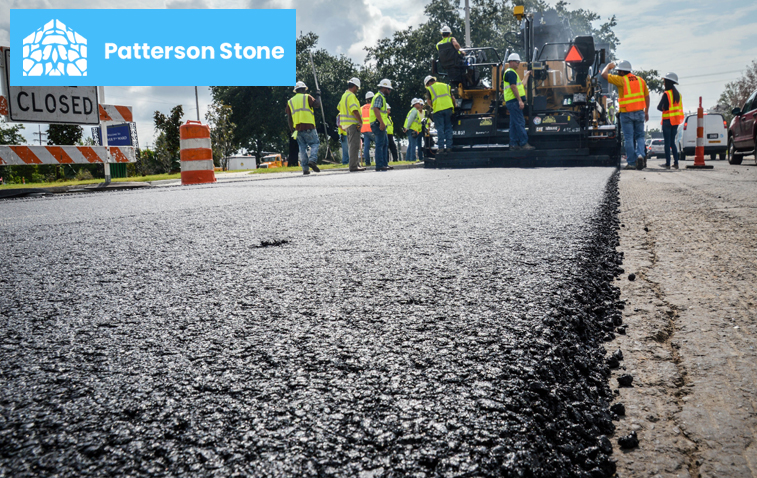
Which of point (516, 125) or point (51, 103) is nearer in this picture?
Result: point (51, 103)

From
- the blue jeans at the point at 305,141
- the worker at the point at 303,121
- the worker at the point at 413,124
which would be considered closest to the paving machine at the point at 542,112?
the blue jeans at the point at 305,141

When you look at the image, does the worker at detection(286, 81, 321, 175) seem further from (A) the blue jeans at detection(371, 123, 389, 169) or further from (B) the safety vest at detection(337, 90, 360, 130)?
(A) the blue jeans at detection(371, 123, 389, 169)

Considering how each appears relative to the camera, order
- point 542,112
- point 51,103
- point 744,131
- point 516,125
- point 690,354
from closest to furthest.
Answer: point 690,354 → point 51,103 → point 516,125 → point 542,112 → point 744,131

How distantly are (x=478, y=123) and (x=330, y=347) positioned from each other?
12497 mm

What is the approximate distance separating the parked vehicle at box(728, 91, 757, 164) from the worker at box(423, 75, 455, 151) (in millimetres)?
7076

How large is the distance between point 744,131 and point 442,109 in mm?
7681

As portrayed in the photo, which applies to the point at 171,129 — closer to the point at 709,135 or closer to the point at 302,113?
the point at 302,113

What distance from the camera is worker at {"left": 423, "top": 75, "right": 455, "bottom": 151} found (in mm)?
12914

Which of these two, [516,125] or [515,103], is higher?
[515,103]

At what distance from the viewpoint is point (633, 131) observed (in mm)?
10914

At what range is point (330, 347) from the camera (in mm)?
1278

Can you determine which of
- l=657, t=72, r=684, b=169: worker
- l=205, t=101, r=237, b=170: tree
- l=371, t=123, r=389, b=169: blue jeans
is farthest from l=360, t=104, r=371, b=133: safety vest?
l=205, t=101, r=237, b=170: tree

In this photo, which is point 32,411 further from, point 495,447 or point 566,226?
point 566,226

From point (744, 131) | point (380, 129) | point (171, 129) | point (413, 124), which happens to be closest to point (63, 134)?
point (171, 129)
